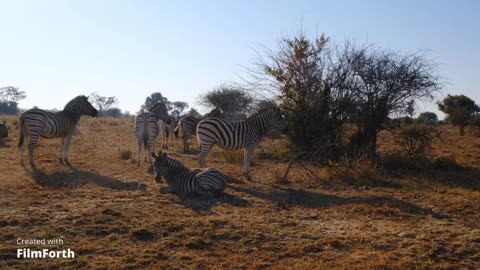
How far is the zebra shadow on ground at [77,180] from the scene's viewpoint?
31.0 feet

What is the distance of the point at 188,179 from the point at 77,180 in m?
2.98

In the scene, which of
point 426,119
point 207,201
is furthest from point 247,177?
point 426,119

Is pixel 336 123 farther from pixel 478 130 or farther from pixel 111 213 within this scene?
pixel 478 130

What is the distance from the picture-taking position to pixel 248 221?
22.9 feet

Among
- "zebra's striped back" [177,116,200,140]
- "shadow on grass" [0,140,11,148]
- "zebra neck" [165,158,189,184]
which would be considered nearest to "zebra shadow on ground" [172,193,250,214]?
"zebra neck" [165,158,189,184]

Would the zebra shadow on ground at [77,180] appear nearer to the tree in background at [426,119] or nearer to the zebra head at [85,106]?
the zebra head at [85,106]

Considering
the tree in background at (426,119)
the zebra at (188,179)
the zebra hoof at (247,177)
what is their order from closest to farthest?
the zebra at (188,179)
the zebra hoof at (247,177)
the tree in background at (426,119)

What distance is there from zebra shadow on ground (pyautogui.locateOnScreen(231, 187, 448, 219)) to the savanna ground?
2cm

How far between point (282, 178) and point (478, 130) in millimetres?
21309

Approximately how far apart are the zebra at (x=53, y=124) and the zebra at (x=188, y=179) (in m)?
4.76

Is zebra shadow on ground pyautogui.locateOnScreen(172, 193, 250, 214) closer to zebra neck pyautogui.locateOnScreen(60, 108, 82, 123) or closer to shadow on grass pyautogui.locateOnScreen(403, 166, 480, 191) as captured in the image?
shadow on grass pyautogui.locateOnScreen(403, 166, 480, 191)

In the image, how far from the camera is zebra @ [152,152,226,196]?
8.59m

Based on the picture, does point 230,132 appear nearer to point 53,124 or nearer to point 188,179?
point 188,179

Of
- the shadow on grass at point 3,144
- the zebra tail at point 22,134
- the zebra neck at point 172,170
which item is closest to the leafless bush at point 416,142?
the zebra neck at point 172,170
